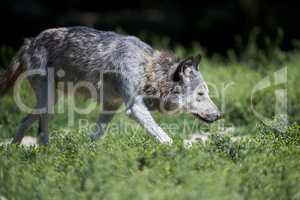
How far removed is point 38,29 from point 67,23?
38.6 inches

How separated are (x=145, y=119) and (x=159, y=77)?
2.46 feet

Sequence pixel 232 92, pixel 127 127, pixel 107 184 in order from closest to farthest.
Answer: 1. pixel 107 184
2. pixel 127 127
3. pixel 232 92

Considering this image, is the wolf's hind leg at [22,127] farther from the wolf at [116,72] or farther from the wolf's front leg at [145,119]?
the wolf's front leg at [145,119]

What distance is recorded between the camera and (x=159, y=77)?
7.27 meters

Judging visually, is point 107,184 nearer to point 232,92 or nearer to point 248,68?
point 232,92

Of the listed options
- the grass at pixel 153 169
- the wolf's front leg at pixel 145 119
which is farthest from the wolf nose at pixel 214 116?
the wolf's front leg at pixel 145 119

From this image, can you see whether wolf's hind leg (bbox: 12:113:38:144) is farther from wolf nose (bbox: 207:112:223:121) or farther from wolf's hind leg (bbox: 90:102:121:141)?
wolf nose (bbox: 207:112:223:121)

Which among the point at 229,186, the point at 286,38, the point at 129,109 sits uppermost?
the point at 286,38

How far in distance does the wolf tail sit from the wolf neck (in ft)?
5.54

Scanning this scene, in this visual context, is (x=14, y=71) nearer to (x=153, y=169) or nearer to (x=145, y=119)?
(x=145, y=119)

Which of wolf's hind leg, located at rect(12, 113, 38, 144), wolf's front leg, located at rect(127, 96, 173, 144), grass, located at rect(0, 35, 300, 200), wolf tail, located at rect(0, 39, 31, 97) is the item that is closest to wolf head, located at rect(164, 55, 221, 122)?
wolf's front leg, located at rect(127, 96, 173, 144)

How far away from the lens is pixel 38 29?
61.3 ft

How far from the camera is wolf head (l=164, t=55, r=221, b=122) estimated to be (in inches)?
283

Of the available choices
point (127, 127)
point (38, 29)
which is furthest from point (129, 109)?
point (38, 29)
